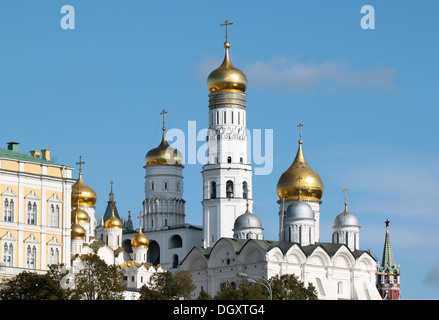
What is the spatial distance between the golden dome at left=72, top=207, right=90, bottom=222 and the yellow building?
48.2 ft

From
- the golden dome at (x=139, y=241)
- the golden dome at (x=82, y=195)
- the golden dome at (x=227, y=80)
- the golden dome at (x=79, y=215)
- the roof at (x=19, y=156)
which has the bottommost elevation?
the golden dome at (x=139, y=241)

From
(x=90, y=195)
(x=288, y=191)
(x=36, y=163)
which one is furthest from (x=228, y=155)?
(x=36, y=163)

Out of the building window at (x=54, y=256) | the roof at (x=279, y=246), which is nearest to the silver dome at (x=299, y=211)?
the roof at (x=279, y=246)

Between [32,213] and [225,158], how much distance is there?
26589mm

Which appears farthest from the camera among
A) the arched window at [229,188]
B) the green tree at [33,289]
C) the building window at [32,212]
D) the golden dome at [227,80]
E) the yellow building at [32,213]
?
the arched window at [229,188]

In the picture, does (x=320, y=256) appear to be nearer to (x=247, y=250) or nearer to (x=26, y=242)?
(x=247, y=250)

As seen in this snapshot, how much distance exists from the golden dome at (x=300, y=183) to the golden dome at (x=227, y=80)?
292 inches

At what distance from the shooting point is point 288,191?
298ft

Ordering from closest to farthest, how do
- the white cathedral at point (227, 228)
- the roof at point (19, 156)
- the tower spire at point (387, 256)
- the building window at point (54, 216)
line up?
the roof at point (19, 156) < the building window at point (54, 216) < the white cathedral at point (227, 228) < the tower spire at point (387, 256)

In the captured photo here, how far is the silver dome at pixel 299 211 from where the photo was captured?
285 ft

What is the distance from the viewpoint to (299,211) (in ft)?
286

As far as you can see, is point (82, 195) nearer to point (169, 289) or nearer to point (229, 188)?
point (229, 188)

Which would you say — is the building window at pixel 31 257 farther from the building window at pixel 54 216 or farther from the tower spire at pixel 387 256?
the tower spire at pixel 387 256

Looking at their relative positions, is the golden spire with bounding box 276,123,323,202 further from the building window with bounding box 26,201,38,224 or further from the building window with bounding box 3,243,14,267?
the building window with bounding box 3,243,14,267
